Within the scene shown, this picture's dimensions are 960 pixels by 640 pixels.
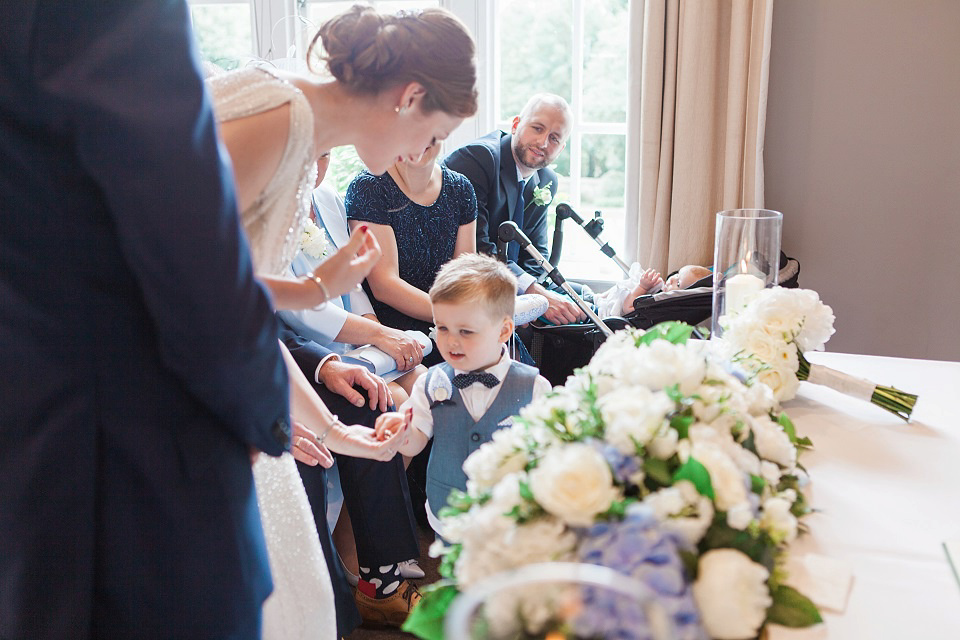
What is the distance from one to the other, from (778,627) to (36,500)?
0.85 meters

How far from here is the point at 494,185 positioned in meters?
3.29

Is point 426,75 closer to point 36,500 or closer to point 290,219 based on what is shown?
point 290,219

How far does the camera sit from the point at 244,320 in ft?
3.03

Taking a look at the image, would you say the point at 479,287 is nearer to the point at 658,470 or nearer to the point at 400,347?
A: the point at 400,347

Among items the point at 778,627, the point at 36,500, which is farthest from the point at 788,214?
the point at 36,500

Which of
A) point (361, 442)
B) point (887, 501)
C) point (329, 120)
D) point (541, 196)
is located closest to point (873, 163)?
point (541, 196)

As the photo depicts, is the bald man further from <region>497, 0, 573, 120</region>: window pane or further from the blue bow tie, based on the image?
the blue bow tie

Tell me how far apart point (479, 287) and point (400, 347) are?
687mm

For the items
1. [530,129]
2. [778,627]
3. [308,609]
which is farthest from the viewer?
[530,129]

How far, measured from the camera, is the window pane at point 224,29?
13.4 ft

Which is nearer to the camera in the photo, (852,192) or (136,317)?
(136,317)

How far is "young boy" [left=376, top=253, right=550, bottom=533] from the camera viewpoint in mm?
1900

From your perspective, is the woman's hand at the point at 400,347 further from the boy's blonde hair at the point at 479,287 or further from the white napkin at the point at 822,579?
the white napkin at the point at 822,579

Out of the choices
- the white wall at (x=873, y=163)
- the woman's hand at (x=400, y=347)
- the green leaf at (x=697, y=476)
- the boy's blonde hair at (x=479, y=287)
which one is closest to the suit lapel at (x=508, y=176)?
the woman's hand at (x=400, y=347)
